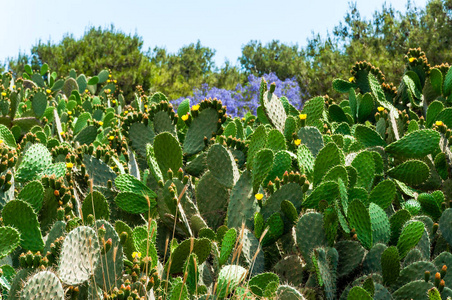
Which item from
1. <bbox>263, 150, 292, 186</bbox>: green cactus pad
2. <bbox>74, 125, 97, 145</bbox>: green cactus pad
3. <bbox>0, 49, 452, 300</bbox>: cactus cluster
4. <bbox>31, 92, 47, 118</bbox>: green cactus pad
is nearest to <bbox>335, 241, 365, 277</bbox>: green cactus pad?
<bbox>0, 49, 452, 300</bbox>: cactus cluster

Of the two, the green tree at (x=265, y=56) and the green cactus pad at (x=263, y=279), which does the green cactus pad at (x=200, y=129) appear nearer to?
the green cactus pad at (x=263, y=279)

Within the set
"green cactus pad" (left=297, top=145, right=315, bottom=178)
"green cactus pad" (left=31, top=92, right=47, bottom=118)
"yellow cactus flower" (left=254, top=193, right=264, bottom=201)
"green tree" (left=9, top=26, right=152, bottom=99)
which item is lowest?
"yellow cactus flower" (left=254, top=193, right=264, bottom=201)

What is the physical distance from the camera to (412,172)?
8.87 feet

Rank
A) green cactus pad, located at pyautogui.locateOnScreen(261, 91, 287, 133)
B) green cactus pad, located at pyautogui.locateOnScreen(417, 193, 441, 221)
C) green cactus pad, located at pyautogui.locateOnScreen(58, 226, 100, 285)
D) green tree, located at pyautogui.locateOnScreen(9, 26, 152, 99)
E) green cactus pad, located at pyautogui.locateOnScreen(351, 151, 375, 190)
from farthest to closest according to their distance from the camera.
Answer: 1. green tree, located at pyautogui.locateOnScreen(9, 26, 152, 99)
2. green cactus pad, located at pyautogui.locateOnScreen(261, 91, 287, 133)
3. green cactus pad, located at pyautogui.locateOnScreen(417, 193, 441, 221)
4. green cactus pad, located at pyautogui.locateOnScreen(351, 151, 375, 190)
5. green cactus pad, located at pyautogui.locateOnScreen(58, 226, 100, 285)

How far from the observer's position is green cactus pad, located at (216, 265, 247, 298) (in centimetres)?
197

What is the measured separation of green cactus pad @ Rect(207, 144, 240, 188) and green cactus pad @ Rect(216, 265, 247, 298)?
509 millimetres

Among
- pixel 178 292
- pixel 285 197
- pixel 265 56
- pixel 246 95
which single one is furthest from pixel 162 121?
pixel 265 56

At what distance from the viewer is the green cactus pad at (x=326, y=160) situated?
8.08ft

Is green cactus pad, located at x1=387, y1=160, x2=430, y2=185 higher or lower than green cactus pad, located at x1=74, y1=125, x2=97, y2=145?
below

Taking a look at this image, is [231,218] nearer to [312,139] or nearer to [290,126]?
[312,139]

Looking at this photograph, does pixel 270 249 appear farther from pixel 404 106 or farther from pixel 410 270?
pixel 404 106

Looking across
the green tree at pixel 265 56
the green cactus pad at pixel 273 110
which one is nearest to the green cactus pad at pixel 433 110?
the green cactus pad at pixel 273 110

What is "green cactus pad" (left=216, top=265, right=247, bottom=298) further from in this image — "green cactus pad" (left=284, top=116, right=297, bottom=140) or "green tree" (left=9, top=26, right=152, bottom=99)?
"green tree" (left=9, top=26, right=152, bottom=99)

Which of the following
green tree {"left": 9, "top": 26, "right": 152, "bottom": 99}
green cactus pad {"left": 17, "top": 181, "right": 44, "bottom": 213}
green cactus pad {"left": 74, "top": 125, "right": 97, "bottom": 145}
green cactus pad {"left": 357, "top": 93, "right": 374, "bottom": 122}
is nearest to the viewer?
green cactus pad {"left": 17, "top": 181, "right": 44, "bottom": 213}
